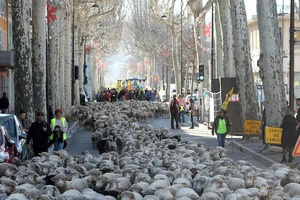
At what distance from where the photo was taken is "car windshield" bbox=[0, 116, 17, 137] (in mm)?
20816

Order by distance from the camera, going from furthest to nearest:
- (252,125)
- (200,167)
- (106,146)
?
(252,125) < (106,146) < (200,167)

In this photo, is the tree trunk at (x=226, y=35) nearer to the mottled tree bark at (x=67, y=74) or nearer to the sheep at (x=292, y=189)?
the mottled tree bark at (x=67, y=74)

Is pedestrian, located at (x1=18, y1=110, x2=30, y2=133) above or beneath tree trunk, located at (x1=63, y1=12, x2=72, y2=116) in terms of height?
beneath

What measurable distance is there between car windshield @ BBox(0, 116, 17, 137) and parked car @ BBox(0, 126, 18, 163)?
177 centimetres

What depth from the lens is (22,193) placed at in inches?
502

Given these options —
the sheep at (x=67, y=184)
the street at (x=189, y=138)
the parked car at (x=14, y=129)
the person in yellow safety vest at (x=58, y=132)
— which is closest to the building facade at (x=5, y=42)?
the street at (x=189, y=138)

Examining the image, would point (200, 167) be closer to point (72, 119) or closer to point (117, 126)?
point (117, 126)

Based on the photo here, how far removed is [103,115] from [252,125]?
1231cm

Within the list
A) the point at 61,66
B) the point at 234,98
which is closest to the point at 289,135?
A: the point at 234,98

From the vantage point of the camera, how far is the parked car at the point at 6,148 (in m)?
17.6

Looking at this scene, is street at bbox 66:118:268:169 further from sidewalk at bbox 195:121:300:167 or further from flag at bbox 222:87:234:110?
flag at bbox 222:87:234:110

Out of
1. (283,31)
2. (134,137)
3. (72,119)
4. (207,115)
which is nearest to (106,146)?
(134,137)

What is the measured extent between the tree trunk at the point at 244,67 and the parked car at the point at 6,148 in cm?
1443

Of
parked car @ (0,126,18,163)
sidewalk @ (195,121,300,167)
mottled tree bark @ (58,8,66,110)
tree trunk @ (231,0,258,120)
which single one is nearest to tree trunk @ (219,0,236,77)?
tree trunk @ (231,0,258,120)
